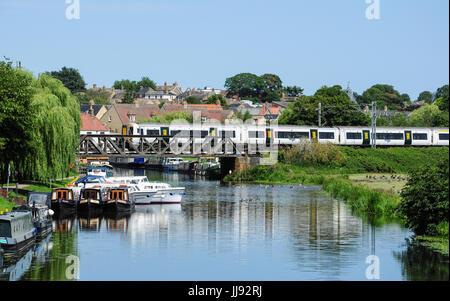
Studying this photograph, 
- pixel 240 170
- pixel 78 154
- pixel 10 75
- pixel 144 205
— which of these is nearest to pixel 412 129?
pixel 240 170

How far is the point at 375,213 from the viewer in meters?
53.4

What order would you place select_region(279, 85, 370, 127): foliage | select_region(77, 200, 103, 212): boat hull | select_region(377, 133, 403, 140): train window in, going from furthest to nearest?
select_region(279, 85, 370, 127): foliage → select_region(377, 133, 403, 140): train window → select_region(77, 200, 103, 212): boat hull

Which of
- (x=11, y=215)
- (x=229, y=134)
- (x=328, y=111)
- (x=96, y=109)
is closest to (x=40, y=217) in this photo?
(x=11, y=215)

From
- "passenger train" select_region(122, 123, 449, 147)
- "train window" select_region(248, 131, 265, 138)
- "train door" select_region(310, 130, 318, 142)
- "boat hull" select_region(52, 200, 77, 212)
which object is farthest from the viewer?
"train door" select_region(310, 130, 318, 142)

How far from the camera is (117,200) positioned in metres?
55.8

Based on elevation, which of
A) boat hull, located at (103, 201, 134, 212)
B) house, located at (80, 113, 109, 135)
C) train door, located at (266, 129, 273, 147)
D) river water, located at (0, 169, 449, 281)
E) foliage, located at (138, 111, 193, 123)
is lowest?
river water, located at (0, 169, 449, 281)

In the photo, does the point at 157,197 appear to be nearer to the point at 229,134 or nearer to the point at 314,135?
the point at 229,134

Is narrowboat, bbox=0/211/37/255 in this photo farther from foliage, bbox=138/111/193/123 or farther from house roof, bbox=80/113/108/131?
foliage, bbox=138/111/193/123

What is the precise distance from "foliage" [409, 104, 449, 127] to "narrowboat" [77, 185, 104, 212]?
91.7 m

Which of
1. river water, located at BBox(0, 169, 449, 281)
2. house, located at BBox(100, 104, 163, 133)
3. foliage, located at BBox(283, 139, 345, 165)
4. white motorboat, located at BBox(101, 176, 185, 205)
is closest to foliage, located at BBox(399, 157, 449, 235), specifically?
river water, located at BBox(0, 169, 449, 281)

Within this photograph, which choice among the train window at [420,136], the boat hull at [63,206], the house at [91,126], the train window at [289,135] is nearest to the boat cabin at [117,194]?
the boat hull at [63,206]

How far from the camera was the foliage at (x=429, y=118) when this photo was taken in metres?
136

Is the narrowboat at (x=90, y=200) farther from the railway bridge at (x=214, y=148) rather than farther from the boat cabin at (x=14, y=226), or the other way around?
the railway bridge at (x=214, y=148)

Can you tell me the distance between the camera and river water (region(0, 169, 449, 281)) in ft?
107
